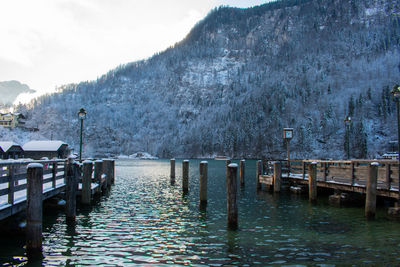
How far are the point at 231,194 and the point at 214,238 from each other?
1.79m

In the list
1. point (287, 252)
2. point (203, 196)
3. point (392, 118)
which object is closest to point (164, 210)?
point (203, 196)

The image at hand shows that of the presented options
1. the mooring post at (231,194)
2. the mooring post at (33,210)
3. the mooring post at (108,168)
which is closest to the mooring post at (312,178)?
the mooring post at (231,194)

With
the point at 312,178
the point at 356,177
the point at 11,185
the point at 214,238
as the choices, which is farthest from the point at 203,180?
the point at 11,185

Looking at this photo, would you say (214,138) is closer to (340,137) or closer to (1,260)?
(340,137)

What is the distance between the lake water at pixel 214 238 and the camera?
9.31m

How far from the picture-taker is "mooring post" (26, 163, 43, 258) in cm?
937

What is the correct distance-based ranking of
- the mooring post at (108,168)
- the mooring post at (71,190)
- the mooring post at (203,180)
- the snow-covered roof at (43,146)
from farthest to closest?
the snow-covered roof at (43,146) < the mooring post at (108,168) < the mooring post at (203,180) < the mooring post at (71,190)

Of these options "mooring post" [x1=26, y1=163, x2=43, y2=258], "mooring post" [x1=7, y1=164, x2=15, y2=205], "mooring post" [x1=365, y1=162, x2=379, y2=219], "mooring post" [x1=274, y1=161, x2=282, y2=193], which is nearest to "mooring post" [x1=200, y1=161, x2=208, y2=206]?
"mooring post" [x1=274, y1=161, x2=282, y2=193]

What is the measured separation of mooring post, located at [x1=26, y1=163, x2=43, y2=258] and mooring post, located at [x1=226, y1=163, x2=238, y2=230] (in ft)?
21.7

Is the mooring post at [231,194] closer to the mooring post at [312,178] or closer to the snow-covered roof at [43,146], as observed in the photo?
the mooring post at [312,178]

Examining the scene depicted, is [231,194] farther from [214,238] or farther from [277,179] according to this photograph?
[277,179]

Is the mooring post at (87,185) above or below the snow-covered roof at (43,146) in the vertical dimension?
below

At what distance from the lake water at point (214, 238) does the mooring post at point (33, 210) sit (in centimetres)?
35

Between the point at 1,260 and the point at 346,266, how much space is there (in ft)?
32.4
